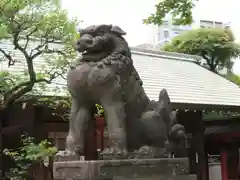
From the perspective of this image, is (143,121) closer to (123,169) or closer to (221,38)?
(123,169)

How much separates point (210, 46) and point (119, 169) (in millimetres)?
18375

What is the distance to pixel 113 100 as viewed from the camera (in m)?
3.90

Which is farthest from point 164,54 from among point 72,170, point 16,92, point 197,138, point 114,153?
point 72,170

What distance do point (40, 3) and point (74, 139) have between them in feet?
10.1

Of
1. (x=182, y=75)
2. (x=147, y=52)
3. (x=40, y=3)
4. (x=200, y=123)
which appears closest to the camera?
(x=40, y=3)

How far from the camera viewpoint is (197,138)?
10.9m

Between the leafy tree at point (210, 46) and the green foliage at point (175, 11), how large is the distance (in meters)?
14.5

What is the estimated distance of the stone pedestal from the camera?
3.57 metres

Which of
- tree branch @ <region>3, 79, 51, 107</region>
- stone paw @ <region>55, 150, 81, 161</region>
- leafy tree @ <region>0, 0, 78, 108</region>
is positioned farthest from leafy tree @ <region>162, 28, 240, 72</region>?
stone paw @ <region>55, 150, 81, 161</region>

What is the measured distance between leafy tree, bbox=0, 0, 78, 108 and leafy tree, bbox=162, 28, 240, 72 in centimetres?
1562

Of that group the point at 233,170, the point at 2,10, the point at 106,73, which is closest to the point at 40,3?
the point at 2,10

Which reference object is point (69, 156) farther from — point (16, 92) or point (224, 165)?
point (224, 165)

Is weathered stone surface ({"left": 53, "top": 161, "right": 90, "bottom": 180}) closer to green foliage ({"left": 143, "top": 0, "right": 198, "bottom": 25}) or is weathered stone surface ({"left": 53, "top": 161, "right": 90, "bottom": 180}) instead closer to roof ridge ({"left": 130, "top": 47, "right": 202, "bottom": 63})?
green foliage ({"left": 143, "top": 0, "right": 198, "bottom": 25})

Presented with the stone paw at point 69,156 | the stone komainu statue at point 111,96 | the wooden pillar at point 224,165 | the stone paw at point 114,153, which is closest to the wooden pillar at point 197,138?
the wooden pillar at point 224,165
